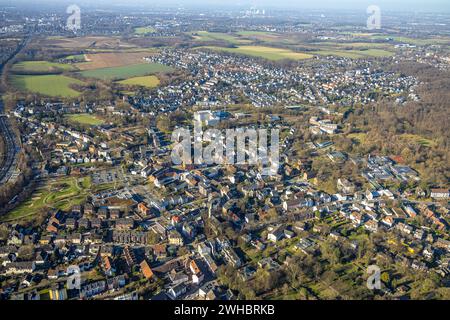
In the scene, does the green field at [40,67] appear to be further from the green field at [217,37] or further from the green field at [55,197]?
the green field at [217,37]

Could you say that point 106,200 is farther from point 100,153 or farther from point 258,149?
point 258,149

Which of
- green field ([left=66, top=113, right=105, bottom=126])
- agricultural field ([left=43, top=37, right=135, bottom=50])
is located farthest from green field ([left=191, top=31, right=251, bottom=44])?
green field ([left=66, top=113, right=105, bottom=126])

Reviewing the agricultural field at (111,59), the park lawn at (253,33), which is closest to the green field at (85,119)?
the agricultural field at (111,59)

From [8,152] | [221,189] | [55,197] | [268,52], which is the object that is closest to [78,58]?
[268,52]

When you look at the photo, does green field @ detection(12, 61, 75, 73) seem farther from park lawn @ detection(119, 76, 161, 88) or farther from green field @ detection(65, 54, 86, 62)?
park lawn @ detection(119, 76, 161, 88)
